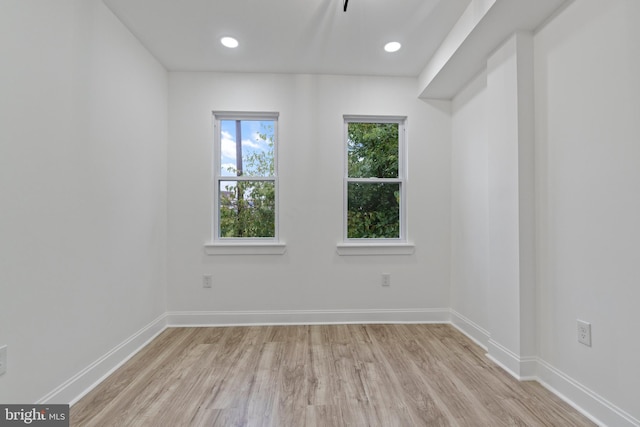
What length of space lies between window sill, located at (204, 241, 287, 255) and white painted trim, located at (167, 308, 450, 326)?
61 cm

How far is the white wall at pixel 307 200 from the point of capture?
9.64ft

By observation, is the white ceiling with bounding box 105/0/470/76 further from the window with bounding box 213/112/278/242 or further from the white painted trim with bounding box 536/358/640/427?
the white painted trim with bounding box 536/358/640/427

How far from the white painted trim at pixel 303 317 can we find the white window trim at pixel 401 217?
2.05 ft

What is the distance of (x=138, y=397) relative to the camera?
5.71 ft

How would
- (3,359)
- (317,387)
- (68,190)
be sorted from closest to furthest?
(3,359) → (68,190) → (317,387)

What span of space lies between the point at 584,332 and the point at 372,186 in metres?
2.03

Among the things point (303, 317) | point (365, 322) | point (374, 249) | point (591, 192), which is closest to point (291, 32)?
point (374, 249)

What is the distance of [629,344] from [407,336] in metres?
1.53

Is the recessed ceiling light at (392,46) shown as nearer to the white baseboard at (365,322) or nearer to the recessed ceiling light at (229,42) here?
the recessed ceiling light at (229,42)

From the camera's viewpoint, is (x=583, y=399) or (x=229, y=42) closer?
(x=583, y=399)

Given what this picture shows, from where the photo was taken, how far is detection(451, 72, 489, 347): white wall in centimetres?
247

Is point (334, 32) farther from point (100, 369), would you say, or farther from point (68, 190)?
point (100, 369)

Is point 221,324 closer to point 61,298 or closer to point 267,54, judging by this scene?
point 61,298

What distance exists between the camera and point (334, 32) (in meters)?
2.34
